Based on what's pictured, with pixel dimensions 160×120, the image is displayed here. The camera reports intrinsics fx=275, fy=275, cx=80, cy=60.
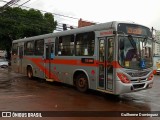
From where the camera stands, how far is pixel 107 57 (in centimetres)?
1147

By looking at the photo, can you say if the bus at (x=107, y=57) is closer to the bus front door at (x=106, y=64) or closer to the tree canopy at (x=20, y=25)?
the bus front door at (x=106, y=64)

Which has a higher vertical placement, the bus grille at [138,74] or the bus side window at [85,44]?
the bus side window at [85,44]

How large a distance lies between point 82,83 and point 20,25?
37977 mm

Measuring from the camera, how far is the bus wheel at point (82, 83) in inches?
514

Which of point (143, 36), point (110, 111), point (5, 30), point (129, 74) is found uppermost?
point (5, 30)

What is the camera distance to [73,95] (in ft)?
41.4

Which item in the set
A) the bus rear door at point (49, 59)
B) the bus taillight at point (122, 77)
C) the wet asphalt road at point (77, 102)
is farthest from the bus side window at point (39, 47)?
the bus taillight at point (122, 77)

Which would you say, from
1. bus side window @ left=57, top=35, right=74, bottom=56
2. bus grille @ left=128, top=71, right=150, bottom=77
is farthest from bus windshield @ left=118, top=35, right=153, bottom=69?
bus side window @ left=57, top=35, right=74, bottom=56

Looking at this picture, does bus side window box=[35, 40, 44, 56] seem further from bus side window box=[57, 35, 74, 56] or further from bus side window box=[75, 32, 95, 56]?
bus side window box=[75, 32, 95, 56]

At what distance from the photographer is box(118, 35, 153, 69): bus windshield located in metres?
11.0

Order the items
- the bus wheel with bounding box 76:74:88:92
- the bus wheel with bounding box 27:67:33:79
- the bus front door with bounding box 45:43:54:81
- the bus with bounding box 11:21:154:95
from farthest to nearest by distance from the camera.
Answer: the bus wheel with bounding box 27:67:33:79 → the bus front door with bounding box 45:43:54:81 → the bus wheel with bounding box 76:74:88:92 → the bus with bounding box 11:21:154:95

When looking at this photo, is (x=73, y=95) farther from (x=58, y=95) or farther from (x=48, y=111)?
(x=48, y=111)

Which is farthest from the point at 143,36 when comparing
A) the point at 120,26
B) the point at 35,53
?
the point at 35,53

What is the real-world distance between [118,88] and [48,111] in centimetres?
310
